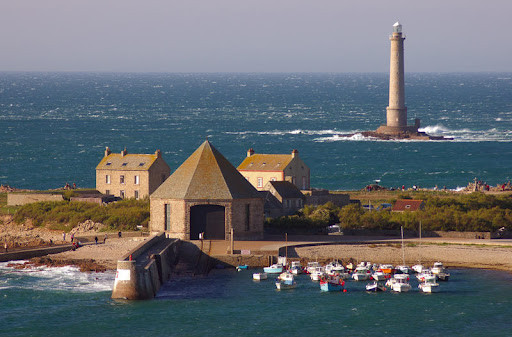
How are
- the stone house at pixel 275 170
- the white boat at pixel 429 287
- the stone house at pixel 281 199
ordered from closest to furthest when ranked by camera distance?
the white boat at pixel 429 287 → the stone house at pixel 281 199 → the stone house at pixel 275 170

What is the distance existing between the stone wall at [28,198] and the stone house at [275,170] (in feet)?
48.8

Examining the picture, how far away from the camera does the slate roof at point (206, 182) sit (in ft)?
235

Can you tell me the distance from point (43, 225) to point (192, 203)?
44.8 feet

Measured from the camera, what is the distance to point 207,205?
2847 inches

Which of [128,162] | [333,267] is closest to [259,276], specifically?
[333,267]

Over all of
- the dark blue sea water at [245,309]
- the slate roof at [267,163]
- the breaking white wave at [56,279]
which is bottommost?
the dark blue sea water at [245,309]

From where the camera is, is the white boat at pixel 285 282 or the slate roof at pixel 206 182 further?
the slate roof at pixel 206 182

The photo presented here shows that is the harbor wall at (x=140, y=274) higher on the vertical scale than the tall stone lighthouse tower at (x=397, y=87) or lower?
lower

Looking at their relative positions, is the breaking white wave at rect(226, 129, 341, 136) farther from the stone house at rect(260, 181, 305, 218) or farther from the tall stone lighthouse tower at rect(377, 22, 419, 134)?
the stone house at rect(260, 181, 305, 218)

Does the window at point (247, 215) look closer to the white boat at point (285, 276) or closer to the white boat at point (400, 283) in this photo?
the white boat at point (285, 276)

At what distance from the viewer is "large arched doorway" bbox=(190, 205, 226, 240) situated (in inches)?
2859

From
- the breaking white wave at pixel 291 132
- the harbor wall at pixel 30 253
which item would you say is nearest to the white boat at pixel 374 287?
the harbor wall at pixel 30 253

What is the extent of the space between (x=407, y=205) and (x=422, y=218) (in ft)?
22.4

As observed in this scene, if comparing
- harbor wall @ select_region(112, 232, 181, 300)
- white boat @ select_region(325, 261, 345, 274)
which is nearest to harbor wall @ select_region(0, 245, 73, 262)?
harbor wall @ select_region(112, 232, 181, 300)
